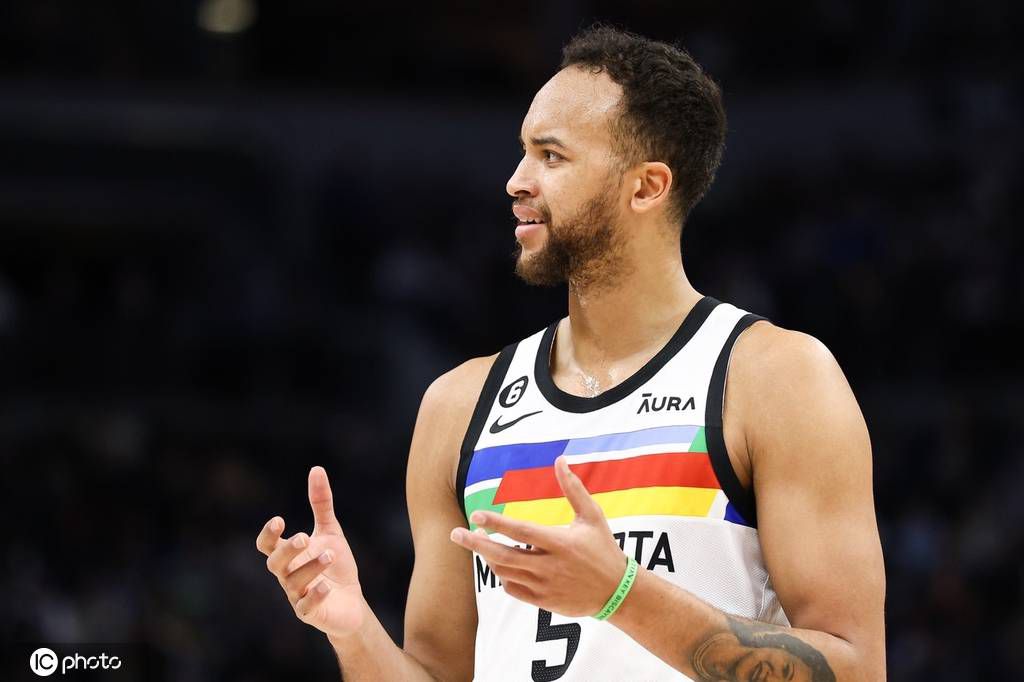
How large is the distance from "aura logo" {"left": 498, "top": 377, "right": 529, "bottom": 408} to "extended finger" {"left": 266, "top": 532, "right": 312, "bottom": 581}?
78 cm

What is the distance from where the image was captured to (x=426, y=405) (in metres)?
4.08

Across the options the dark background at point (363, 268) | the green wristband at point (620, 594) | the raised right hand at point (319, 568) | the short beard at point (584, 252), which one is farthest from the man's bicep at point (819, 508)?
the dark background at point (363, 268)

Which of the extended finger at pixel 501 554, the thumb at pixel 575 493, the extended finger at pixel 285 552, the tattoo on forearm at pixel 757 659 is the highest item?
the thumb at pixel 575 493

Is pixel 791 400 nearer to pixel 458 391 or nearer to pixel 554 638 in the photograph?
pixel 554 638

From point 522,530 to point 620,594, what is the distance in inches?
11.3

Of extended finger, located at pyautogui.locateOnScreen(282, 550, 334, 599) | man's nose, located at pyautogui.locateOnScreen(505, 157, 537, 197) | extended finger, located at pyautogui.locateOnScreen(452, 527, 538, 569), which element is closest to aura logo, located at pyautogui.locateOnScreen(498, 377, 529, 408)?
man's nose, located at pyautogui.locateOnScreen(505, 157, 537, 197)

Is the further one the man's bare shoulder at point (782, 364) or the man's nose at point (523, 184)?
the man's nose at point (523, 184)

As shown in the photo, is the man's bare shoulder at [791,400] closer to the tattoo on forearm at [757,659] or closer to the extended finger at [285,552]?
the tattoo on forearm at [757,659]

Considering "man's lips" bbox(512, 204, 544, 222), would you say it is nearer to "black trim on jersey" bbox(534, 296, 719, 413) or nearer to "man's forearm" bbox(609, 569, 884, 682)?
"black trim on jersey" bbox(534, 296, 719, 413)

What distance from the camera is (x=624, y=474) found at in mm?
3531

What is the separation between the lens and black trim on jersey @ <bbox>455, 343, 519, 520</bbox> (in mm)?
3865

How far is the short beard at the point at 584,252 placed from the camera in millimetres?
3787

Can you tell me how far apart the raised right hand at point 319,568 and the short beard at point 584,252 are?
0.84 meters

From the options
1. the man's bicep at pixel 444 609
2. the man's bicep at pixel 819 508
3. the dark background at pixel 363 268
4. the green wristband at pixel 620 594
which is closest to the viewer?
the green wristband at pixel 620 594
